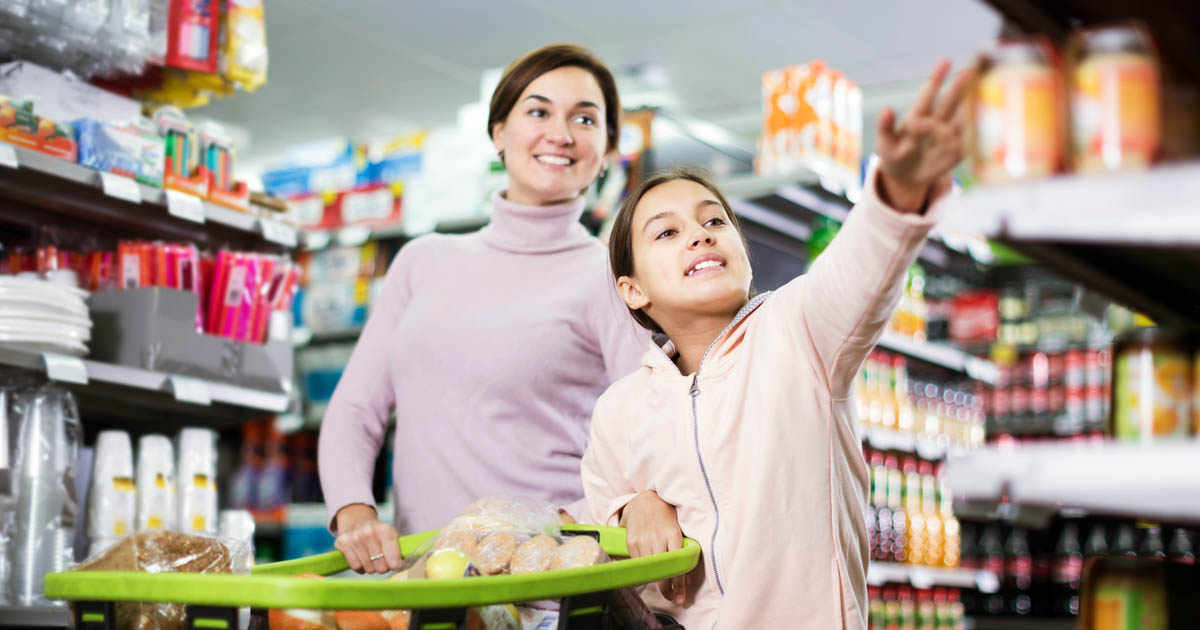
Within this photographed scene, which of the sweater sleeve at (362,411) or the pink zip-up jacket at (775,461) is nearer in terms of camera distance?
the pink zip-up jacket at (775,461)

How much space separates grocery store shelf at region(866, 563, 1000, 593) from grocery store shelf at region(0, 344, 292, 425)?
2784 mm

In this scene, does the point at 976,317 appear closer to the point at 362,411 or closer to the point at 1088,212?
the point at 362,411

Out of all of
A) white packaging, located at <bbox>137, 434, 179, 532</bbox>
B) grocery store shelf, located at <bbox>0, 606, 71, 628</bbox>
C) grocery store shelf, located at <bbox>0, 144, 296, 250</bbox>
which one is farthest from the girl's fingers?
white packaging, located at <bbox>137, 434, 179, 532</bbox>

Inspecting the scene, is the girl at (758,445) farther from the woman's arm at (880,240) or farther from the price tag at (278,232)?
the price tag at (278,232)

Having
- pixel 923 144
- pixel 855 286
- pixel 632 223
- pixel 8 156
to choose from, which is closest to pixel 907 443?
pixel 632 223

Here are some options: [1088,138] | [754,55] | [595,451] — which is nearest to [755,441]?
[595,451]

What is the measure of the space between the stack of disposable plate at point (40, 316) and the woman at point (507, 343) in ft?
2.87

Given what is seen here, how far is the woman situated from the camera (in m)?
2.35

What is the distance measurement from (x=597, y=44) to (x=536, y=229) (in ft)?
17.1

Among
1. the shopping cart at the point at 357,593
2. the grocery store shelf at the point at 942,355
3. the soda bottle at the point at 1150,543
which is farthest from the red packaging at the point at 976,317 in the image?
the shopping cart at the point at 357,593

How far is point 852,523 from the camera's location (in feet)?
5.70

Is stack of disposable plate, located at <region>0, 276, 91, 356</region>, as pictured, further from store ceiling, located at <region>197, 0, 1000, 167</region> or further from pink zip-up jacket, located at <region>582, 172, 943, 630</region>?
store ceiling, located at <region>197, 0, 1000, 167</region>

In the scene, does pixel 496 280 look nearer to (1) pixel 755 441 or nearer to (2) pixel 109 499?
(1) pixel 755 441

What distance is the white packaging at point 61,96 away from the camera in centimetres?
324
